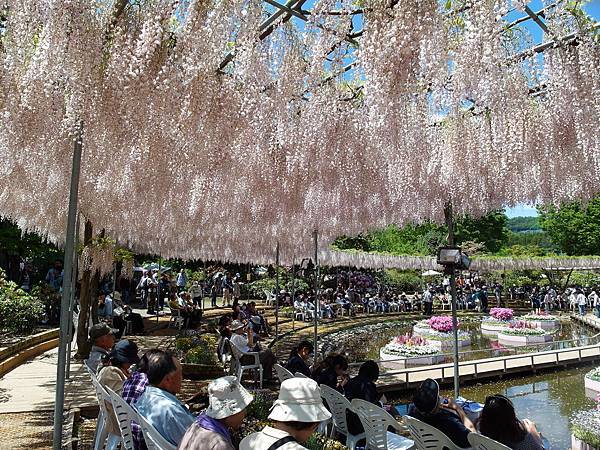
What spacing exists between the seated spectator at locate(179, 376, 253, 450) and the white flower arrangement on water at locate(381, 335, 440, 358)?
33.1 ft

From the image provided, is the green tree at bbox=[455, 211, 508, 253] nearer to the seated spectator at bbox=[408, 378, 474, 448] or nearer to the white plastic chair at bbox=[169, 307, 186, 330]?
the white plastic chair at bbox=[169, 307, 186, 330]

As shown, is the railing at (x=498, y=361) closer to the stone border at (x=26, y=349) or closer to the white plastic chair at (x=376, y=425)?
the white plastic chair at (x=376, y=425)

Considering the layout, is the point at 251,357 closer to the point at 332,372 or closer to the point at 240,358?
the point at 240,358

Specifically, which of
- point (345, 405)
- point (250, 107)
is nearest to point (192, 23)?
point (250, 107)

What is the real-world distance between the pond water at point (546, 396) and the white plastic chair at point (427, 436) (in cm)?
373

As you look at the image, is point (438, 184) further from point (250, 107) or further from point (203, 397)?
point (203, 397)

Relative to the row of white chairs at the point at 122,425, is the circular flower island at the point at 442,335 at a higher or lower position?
lower

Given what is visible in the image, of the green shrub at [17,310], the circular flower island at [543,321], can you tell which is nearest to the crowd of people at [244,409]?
the green shrub at [17,310]

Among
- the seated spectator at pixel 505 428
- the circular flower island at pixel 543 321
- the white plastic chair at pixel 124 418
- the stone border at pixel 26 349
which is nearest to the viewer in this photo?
the seated spectator at pixel 505 428

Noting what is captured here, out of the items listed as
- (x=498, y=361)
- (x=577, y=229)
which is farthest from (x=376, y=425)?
(x=577, y=229)

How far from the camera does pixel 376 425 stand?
3.96 m

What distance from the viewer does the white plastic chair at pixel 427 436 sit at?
331 centimetres

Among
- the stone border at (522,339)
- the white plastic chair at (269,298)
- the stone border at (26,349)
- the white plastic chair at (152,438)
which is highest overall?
the white plastic chair at (152,438)

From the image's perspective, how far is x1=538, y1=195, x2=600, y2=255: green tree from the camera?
141 ft
